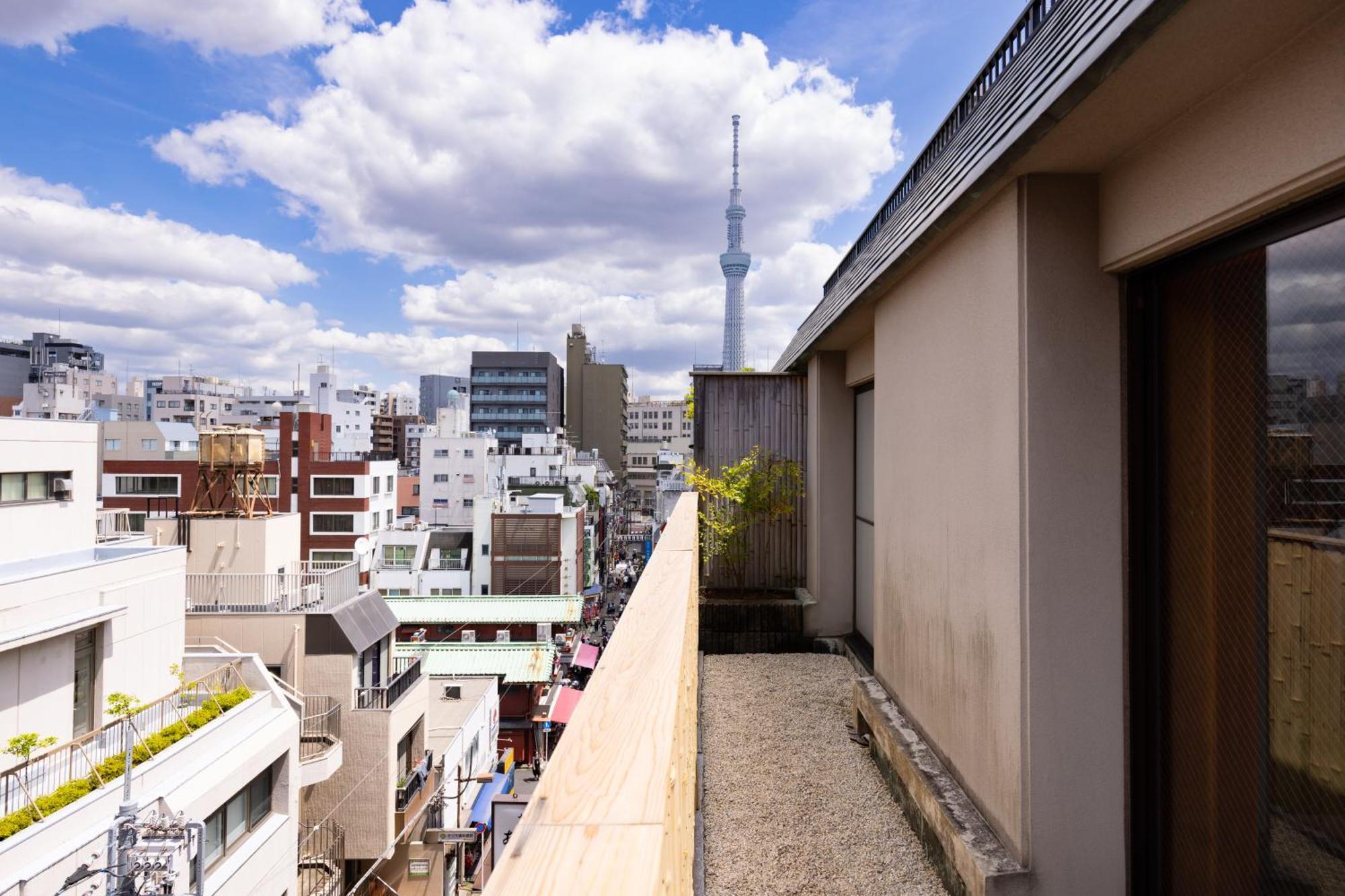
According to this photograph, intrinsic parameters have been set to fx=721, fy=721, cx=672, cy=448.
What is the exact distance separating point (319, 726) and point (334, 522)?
2116 centimetres

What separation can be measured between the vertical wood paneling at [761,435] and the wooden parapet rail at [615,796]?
5.70 m

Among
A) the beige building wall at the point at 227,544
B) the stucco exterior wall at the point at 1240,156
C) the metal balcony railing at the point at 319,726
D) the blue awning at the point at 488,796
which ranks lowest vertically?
the blue awning at the point at 488,796

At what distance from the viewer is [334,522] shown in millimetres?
31703

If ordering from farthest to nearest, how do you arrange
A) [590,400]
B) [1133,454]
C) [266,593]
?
[590,400]
[266,593]
[1133,454]

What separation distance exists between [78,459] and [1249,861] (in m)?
14.0

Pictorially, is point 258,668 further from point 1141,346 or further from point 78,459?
point 1141,346

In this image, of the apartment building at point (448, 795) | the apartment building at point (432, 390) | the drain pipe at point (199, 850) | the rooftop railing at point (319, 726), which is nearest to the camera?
the drain pipe at point (199, 850)

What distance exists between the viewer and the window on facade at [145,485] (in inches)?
1245

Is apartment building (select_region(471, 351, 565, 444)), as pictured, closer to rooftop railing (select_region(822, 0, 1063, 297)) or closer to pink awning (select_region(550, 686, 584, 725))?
pink awning (select_region(550, 686, 584, 725))

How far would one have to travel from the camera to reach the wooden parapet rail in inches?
26.8

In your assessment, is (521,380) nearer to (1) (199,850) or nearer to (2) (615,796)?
(1) (199,850)

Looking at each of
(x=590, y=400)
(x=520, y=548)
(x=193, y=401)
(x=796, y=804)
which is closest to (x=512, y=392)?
(x=590, y=400)

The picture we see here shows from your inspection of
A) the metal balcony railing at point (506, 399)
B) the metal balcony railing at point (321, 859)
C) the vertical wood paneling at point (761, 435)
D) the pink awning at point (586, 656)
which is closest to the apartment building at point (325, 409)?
the metal balcony railing at point (506, 399)

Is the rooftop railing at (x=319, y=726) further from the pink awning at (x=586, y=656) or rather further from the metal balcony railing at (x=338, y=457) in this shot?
the metal balcony railing at (x=338, y=457)
